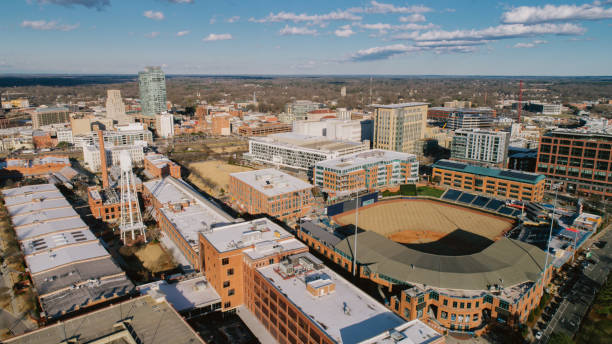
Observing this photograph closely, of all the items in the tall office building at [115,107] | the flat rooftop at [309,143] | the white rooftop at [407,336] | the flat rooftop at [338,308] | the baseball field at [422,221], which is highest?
the tall office building at [115,107]

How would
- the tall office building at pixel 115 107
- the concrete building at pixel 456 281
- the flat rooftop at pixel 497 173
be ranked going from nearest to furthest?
the concrete building at pixel 456 281 < the flat rooftop at pixel 497 173 < the tall office building at pixel 115 107

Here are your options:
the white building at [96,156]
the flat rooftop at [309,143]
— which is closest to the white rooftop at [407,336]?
the flat rooftop at [309,143]

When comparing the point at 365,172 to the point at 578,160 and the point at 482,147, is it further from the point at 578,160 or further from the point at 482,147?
the point at 578,160

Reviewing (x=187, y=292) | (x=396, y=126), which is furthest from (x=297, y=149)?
(x=187, y=292)

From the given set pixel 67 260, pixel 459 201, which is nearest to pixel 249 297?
pixel 67 260

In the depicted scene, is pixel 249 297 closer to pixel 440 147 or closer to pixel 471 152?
pixel 471 152

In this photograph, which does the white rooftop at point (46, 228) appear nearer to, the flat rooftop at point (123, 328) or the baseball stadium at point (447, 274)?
the flat rooftop at point (123, 328)
